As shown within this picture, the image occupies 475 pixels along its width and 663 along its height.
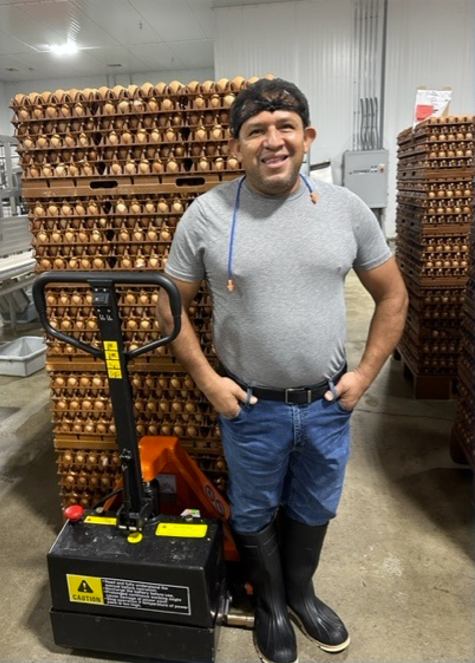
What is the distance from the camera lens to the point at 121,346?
1562 millimetres

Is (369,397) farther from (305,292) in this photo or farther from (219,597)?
(305,292)

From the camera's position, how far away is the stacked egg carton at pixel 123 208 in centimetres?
200

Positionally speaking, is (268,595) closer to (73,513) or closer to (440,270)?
(73,513)

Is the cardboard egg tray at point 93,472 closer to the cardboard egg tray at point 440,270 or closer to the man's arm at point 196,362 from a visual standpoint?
the man's arm at point 196,362

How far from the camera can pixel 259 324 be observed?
4.95 feet

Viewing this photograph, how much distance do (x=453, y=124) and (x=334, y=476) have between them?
291 centimetres

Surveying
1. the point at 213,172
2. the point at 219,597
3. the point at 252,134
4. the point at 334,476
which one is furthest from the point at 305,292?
the point at 219,597

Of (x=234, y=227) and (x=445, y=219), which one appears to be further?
(x=445, y=219)

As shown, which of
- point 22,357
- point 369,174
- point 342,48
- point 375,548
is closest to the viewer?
point 375,548

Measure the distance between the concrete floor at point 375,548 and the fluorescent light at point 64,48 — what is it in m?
9.17

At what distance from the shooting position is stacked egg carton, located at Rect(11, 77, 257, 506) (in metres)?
2.00

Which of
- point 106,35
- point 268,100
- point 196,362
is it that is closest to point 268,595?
point 196,362

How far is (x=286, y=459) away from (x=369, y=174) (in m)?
8.48

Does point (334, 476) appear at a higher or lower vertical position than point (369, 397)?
higher
